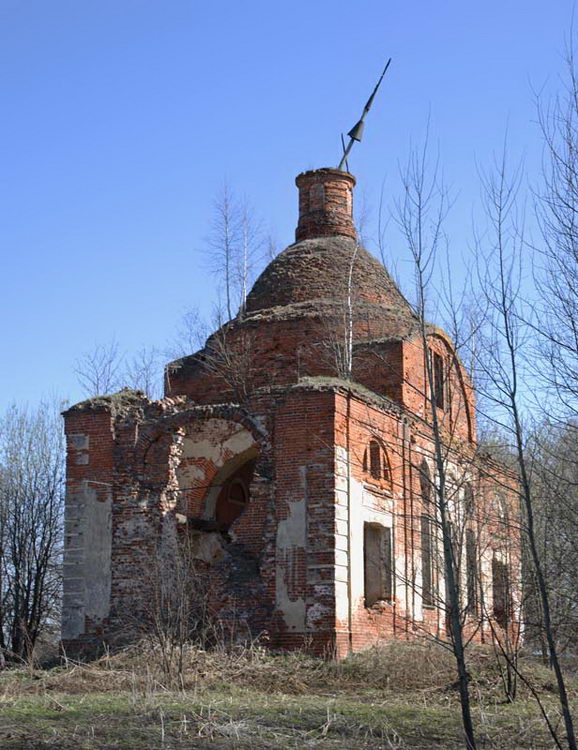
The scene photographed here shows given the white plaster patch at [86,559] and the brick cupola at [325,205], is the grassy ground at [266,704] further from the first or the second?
the brick cupola at [325,205]

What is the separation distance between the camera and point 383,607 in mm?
18031

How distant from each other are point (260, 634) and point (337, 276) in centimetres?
933

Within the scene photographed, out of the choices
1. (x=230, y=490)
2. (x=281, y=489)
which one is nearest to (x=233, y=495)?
(x=230, y=490)

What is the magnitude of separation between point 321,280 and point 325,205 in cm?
252

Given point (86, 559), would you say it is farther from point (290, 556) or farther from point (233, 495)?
point (290, 556)

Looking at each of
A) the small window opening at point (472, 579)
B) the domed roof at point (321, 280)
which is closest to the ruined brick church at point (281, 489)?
the domed roof at point (321, 280)

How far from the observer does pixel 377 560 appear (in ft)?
61.5

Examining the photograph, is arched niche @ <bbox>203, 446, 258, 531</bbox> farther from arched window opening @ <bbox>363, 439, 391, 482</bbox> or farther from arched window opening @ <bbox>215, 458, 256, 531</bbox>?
arched window opening @ <bbox>363, 439, 391, 482</bbox>

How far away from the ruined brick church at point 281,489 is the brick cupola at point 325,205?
331 cm

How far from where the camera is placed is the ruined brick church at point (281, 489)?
16.8 metres

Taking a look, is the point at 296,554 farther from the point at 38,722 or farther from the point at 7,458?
the point at 7,458

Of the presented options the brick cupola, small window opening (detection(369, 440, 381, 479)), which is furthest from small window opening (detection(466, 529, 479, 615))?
the brick cupola

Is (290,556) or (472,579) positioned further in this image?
(290,556)

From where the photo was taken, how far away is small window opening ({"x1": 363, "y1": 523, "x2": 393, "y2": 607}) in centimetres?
1859
